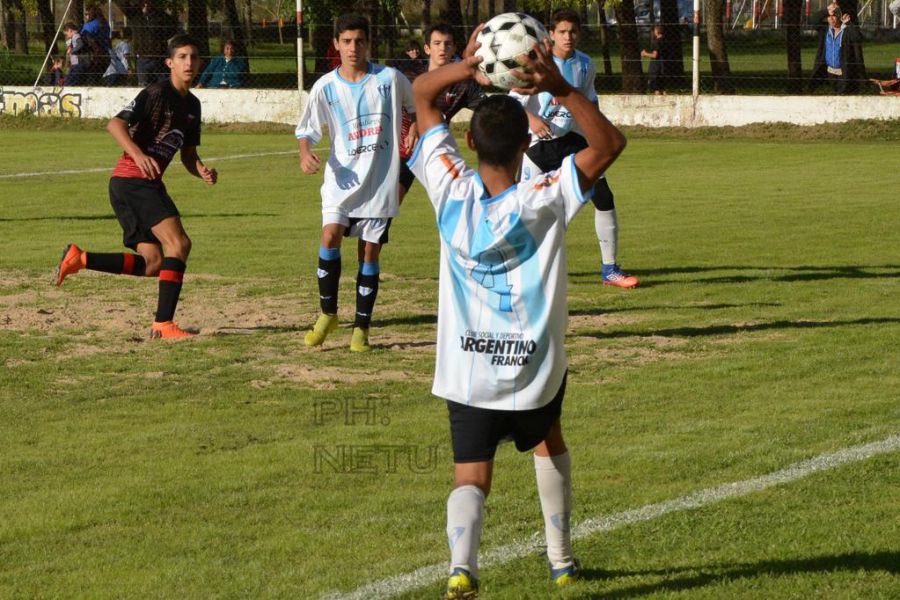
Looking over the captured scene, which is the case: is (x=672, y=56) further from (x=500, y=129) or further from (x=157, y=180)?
(x=500, y=129)

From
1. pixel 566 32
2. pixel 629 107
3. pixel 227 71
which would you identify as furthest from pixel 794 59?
pixel 566 32

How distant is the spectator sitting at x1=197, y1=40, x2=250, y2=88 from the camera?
31.2 metres

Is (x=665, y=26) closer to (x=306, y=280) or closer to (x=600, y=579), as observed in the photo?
(x=306, y=280)

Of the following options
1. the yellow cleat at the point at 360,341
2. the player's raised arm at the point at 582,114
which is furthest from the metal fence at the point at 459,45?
the player's raised arm at the point at 582,114

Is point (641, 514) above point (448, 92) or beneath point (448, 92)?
beneath

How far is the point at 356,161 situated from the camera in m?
9.70

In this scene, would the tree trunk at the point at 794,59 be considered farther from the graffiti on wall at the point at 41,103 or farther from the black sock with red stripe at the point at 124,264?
the black sock with red stripe at the point at 124,264

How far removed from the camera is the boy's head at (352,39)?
948 centimetres

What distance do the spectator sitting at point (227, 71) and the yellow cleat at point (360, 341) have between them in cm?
2261

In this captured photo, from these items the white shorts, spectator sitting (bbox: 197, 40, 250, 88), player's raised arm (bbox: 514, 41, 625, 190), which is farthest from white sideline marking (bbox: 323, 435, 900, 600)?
spectator sitting (bbox: 197, 40, 250, 88)

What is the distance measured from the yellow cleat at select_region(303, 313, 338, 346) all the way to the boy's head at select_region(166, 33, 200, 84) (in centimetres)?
186

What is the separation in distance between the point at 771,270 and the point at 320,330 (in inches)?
185

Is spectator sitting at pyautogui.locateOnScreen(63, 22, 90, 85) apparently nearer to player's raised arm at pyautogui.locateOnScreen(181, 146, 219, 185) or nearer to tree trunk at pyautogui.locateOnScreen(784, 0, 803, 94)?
tree trunk at pyautogui.locateOnScreen(784, 0, 803, 94)

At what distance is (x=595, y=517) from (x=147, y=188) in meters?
5.27
